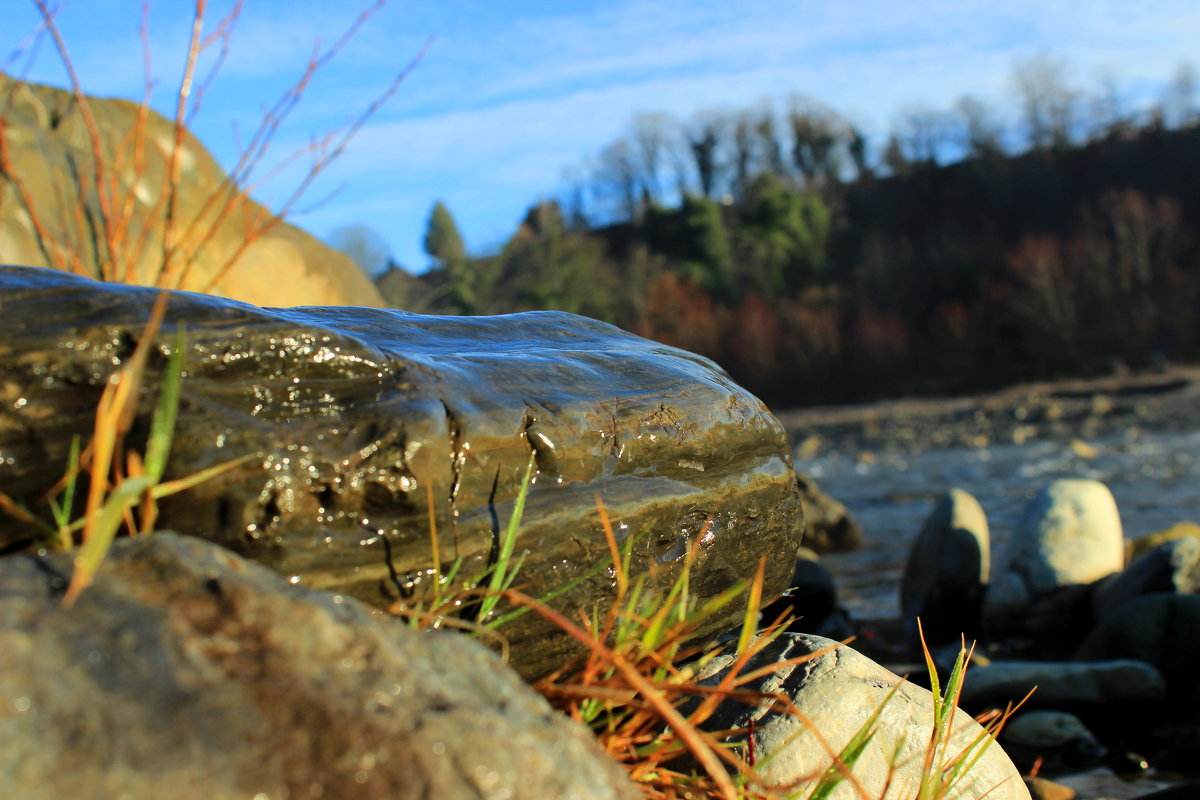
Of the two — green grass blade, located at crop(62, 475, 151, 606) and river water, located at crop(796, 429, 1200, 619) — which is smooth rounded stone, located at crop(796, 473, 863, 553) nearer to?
river water, located at crop(796, 429, 1200, 619)

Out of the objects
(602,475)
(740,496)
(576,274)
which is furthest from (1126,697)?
(576,274)

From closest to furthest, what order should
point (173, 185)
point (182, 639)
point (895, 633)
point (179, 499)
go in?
point (182, 639), point (179, 499), point (173, 185), point (895, 633)

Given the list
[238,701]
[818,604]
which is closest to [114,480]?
[238,701]

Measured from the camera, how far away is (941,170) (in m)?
53.5

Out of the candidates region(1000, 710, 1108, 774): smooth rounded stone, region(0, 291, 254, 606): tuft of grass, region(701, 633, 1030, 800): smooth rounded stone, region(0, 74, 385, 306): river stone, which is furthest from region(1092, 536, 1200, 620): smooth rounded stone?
region(0, 291, 254, 606): tuft of grass

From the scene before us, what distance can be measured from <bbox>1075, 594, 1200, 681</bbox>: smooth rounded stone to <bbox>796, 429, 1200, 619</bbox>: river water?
1364 mm

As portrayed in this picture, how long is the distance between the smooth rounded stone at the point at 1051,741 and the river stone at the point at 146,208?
12.6ft

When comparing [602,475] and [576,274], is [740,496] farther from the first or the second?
[576,274]

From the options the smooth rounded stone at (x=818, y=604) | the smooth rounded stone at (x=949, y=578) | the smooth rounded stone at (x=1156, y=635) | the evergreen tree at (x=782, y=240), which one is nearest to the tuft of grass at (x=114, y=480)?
the smooth rounded stone at (x=1156, y=635)

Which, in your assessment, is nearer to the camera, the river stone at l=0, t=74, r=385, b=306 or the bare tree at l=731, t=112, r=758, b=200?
the river stone at l=0, t=74, r=385, b=306

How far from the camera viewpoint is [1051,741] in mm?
4199

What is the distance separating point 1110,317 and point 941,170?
18696mm

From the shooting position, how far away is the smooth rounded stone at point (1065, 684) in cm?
461

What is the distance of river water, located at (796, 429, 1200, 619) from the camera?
27.9 feet
